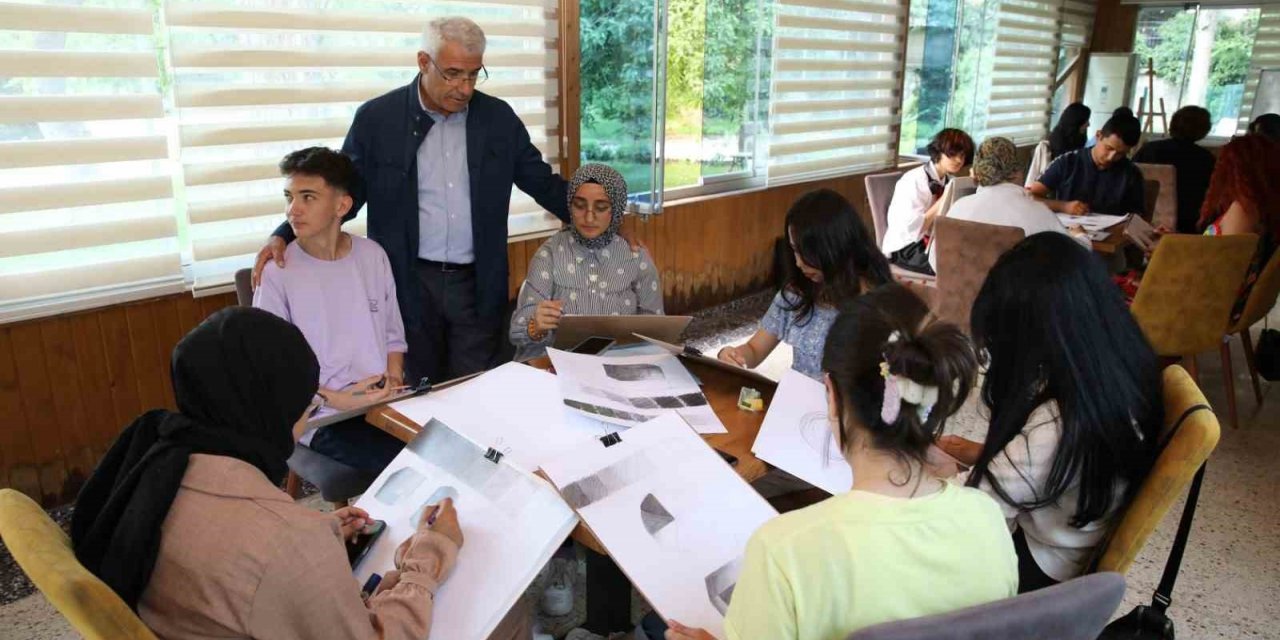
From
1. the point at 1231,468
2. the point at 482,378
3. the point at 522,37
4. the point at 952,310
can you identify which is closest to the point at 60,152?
the point at 482,378

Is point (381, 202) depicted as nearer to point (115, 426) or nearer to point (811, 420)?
point (115, 426)

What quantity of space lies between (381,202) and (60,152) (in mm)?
839

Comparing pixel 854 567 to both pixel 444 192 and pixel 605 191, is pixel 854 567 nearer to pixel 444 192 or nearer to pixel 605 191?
pixel 605 191

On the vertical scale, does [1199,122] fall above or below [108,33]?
below

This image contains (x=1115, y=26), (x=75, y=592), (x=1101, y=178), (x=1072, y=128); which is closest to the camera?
(x=75, y=592)

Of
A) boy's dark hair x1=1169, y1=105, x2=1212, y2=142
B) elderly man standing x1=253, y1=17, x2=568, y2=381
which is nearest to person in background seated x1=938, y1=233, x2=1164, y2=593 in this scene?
elderly man standing x1=253, y1=17, x2=568, y2=381

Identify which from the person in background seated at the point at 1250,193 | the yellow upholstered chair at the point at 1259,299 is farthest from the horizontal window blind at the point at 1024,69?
the yellow upholstered chair at the point at 1259,299

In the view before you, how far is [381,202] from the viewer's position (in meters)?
2.55

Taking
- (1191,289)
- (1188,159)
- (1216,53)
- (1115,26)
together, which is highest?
(1115,26)

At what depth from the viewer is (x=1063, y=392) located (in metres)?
1.33

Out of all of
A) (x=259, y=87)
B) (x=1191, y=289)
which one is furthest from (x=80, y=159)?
(x=1191, y=289)

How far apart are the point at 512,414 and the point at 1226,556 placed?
226 centimetres

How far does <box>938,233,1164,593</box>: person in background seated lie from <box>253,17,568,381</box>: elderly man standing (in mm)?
1653

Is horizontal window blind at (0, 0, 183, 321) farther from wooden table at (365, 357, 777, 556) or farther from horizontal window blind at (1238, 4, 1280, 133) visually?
horizontal window blind at (1238, 4, 1280, 133)
